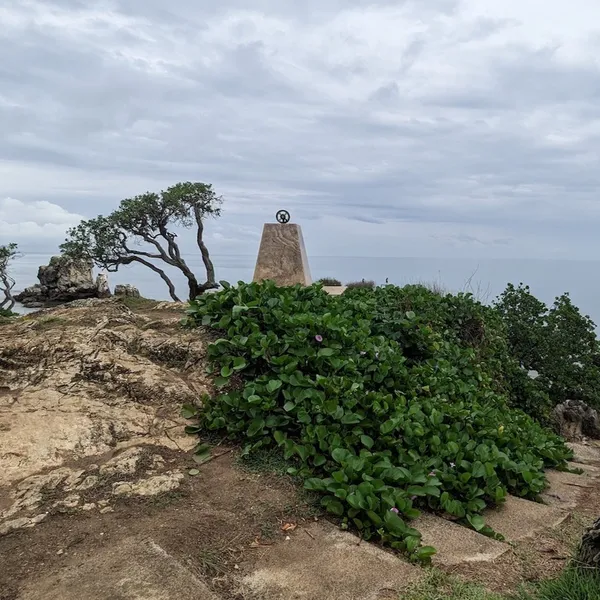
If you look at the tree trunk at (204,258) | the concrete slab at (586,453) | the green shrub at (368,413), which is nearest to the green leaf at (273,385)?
the green shrub at (368,413)

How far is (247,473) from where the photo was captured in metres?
3.29

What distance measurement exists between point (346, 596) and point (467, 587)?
0.52m

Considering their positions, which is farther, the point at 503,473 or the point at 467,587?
the point at 503,473

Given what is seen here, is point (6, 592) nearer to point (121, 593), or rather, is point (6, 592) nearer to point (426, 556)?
point (121, 593)

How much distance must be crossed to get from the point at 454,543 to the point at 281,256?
6108 mm

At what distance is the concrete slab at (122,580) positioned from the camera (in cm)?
218

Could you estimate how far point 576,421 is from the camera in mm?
6246

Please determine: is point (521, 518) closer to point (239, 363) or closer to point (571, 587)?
point (571, 587)

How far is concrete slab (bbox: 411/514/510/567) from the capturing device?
2648 millimetres

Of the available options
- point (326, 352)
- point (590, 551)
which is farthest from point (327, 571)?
point (326, 352)

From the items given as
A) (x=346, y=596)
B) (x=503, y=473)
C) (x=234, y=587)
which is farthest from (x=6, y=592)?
(x=503, y=473)

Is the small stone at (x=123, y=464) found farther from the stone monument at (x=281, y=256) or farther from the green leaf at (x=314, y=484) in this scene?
the stone monument at (x=281, y=256)

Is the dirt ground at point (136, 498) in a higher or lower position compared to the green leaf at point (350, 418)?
lower

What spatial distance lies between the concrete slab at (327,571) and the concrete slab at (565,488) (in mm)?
1590
